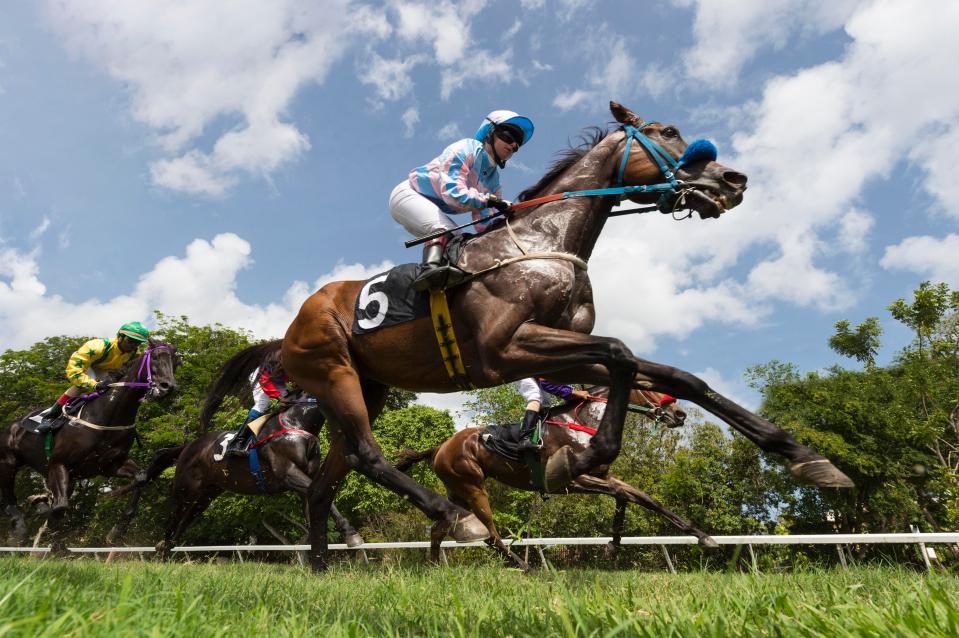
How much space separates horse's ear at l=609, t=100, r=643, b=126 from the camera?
16.4ft

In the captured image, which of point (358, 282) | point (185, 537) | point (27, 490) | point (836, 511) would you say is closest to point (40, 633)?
A: point (358, 282)

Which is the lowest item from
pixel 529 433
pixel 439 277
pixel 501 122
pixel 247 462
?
pixel 247 462

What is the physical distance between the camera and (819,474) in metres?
3.37

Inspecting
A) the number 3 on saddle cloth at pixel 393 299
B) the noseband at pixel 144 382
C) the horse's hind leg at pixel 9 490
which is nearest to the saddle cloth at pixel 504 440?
the number 3 on saddle cloth at pixel 393 299

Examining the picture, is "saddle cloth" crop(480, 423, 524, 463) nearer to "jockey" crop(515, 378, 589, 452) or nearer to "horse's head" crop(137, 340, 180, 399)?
"jockey" crop(515, 378, 589, 452)

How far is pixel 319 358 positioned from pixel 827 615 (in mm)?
3722

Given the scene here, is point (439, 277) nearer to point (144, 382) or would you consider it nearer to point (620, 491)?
point (620, 491)

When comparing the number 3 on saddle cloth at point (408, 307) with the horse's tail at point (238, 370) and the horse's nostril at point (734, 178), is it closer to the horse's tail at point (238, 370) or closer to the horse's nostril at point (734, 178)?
the horse's nostril at point (734, 178)

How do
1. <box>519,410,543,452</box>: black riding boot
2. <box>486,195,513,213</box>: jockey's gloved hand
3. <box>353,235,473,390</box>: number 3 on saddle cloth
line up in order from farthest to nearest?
<box>519,410,543,452</box>: black riding boot
<box>486,195,513,213</box>: jockey's gloved hand
<box>353,235,473,390</box>: number 3 on saddle cloth

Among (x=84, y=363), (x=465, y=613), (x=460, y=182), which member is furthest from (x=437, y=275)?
(x=84, y=363)

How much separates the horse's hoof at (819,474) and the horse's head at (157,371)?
8.82 m

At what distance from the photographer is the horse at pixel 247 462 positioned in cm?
775

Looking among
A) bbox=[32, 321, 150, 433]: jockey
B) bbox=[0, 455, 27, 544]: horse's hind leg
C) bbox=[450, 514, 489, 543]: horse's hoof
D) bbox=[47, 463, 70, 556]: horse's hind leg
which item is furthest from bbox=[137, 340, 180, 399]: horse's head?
bbox=[450, 514, 489, 543]: horse's hoof

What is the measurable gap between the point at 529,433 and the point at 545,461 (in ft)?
1.87
